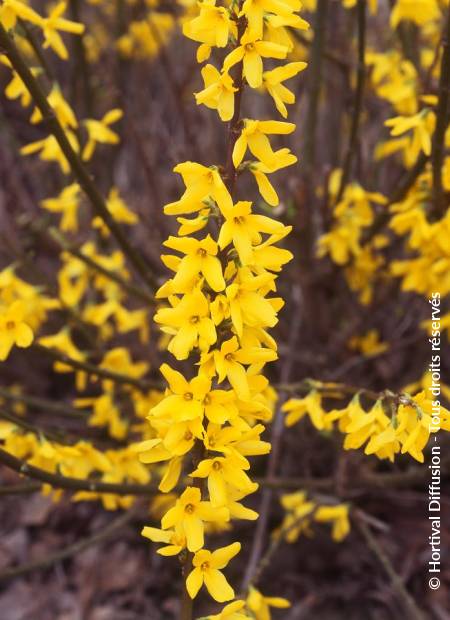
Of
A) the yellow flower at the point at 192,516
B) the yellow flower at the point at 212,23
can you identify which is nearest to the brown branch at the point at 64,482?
the yellow flower at the point at 192,516

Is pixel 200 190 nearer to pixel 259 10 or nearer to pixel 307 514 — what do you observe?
pixel 259 10

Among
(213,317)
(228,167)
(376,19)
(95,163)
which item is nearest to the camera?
(213,317)

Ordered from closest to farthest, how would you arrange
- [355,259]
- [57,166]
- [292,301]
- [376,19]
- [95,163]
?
[355,259]
[292,301]
[95,163]
[57,166]
[376,19]

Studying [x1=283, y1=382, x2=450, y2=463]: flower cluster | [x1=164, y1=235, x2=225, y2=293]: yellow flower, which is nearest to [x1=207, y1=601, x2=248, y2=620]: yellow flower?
[x1=283, y1=382, x2=450, y2=463]: flower cluster

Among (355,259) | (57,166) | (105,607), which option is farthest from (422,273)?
(57,166)

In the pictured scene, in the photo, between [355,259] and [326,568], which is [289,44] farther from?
[326,568]

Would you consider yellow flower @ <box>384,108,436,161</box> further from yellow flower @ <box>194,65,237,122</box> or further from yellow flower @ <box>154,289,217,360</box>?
yellow flower @ <box>154,289,217,360</box>

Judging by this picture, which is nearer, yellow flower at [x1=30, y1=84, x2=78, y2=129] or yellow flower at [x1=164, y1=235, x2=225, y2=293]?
yellow flower at [x1=164, y1=235, x2=225, y2=293]
